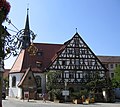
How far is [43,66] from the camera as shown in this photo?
57.4 meters

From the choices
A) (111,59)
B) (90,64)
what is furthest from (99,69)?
(111,59)

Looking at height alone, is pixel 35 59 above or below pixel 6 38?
above

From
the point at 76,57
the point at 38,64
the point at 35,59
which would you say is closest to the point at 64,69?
the point at 76,57

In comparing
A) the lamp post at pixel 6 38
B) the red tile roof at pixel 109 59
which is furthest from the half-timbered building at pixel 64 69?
the lamp post at pixel 6 38

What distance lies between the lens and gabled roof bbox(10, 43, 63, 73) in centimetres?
5628

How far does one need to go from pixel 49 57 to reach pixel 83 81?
10.2 meters

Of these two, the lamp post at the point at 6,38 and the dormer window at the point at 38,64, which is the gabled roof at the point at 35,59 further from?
the lamp post at the point at 6,38

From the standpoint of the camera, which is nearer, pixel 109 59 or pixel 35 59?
pixel 35 59

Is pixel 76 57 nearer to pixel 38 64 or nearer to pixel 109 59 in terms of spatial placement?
pixel 38 64

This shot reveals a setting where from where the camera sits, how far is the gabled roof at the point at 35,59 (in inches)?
2216

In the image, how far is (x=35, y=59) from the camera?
191ft

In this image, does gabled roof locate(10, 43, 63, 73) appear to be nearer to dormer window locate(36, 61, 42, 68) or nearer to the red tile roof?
dormer window locate(36, 61, 42, 68)

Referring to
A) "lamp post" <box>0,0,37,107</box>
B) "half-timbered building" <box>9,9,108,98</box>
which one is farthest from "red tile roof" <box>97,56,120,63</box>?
"lamp post" <box>0,0,37,107</box>

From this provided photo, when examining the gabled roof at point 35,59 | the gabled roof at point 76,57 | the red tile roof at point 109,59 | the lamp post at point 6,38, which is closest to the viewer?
the lamp post at point 6,38
